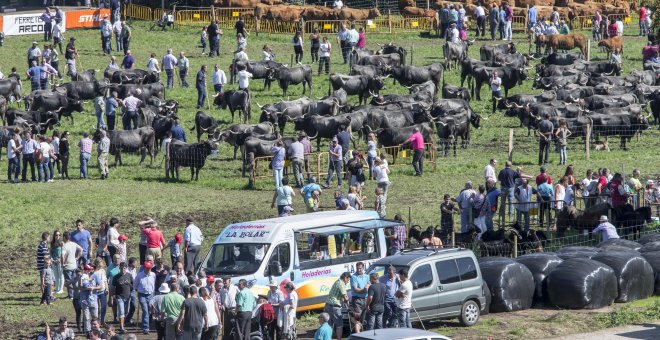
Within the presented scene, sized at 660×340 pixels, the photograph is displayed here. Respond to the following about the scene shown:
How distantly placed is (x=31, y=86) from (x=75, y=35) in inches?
482

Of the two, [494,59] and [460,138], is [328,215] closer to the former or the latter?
[460,138]

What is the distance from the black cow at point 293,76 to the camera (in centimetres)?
5106

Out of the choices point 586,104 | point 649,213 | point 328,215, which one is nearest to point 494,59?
point 586,104

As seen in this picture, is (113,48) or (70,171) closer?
(70,171)

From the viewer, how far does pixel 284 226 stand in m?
25.8

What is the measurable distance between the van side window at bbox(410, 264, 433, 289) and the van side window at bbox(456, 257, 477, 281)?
2.22 ft

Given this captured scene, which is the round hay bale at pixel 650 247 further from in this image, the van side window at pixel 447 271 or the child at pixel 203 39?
the child at pixel 203 39

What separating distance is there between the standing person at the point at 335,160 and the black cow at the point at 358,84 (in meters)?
11.5

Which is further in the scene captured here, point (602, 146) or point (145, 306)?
point (602, 146)

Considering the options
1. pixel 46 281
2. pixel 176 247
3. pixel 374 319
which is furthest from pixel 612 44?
pixel 374 319

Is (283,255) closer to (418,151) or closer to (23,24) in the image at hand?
(418,151)

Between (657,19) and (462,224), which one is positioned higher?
(657,19)

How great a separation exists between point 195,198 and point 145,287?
40.0 feet

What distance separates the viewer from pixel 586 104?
159 ft
